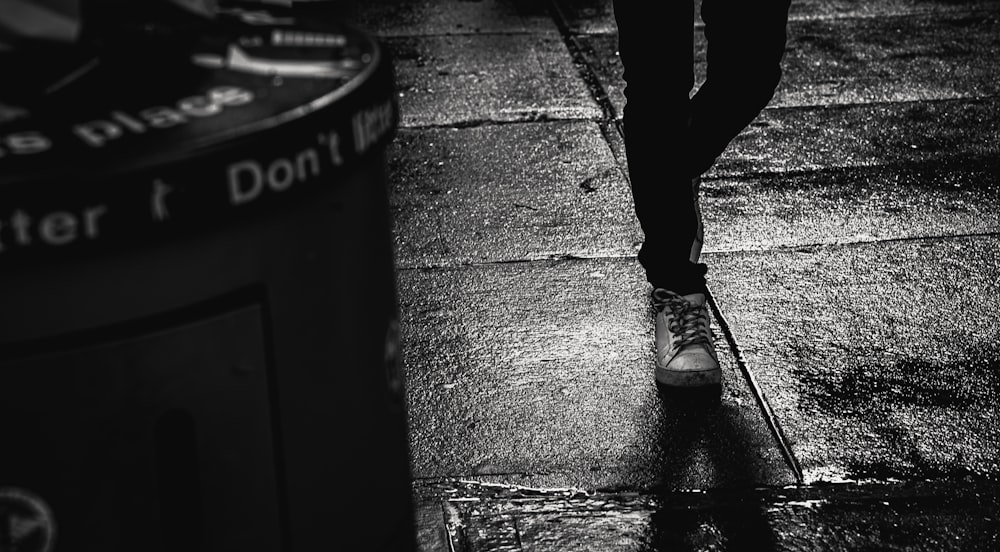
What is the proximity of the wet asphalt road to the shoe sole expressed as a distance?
0.05 meters

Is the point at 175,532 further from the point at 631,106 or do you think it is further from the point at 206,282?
the point at 631,106

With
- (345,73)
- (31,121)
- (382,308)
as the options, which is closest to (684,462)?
(382,308)

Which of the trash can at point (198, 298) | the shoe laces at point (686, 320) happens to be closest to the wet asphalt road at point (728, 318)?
the shoe laces at point (686, 320)

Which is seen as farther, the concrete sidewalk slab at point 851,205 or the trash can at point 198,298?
the concrete sidewalk slab at point 851,205

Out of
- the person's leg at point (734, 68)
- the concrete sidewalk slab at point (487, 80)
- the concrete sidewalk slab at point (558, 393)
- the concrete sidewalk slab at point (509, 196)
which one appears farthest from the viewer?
the concrete sidewalk slab at point (487, 80)

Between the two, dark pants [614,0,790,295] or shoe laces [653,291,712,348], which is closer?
dark pants [614,0,790,295]

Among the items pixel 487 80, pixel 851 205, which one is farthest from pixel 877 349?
pixel 487 80

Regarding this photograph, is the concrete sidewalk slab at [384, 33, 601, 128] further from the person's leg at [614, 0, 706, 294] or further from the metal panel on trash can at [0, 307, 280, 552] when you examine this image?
the metal panel on trash can at [0, 307, 280, 552]

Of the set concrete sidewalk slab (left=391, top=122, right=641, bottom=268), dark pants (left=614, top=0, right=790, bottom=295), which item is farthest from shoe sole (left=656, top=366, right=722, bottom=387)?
concrete sidewalk slab (left=391, top=122, right=641, bottom=268)

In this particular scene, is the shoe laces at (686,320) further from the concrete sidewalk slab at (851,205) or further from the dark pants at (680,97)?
the concrete sidewalk slab at (851,205)

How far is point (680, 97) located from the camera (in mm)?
3098

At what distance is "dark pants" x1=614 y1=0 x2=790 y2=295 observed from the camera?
3.00m

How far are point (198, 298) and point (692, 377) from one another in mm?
2029

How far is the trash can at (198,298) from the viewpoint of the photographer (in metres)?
1.33
